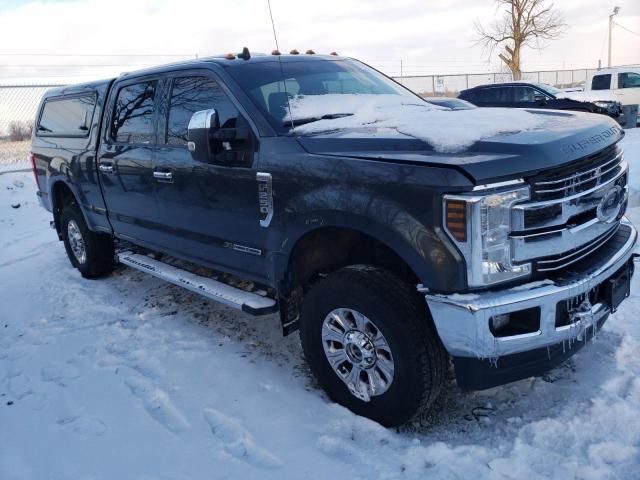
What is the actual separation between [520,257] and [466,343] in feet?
1.48

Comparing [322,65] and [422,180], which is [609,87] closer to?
[322,65]

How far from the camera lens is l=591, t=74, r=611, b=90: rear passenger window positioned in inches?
643

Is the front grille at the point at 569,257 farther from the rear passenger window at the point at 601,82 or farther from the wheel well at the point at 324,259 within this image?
the rear passenger window at the point at 601,82

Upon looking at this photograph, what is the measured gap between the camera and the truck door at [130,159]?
4.35 m

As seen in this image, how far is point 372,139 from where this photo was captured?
9.41 feet

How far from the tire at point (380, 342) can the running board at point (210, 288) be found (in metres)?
0.40

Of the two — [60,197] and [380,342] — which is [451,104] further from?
[60,197]

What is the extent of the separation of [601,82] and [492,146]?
16458 mm

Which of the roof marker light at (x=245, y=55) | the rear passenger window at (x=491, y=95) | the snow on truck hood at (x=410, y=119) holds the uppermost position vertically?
the roof marker light at (x=245, y=55)

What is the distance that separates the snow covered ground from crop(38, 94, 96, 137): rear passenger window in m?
2.01

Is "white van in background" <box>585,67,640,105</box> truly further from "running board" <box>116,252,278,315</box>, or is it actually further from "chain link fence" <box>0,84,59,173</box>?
"chain link fence" <box>0,84,59,173</box>

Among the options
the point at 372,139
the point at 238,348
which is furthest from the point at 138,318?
the point at 372,139

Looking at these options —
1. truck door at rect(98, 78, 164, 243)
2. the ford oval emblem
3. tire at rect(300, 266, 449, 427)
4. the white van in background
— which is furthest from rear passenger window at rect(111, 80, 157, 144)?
the white van in background

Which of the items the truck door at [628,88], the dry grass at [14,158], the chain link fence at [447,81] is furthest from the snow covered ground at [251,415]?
the chain link fence at [447,81]
